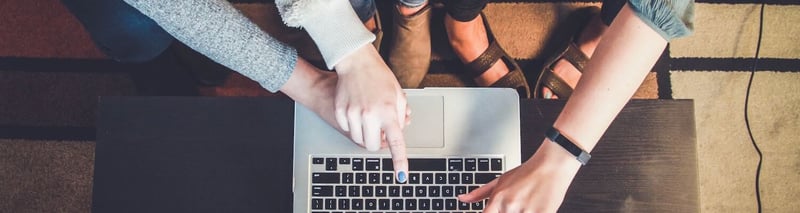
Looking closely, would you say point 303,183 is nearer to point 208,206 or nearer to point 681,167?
point 208,206

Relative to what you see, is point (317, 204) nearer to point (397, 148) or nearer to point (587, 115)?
point (397, 148)

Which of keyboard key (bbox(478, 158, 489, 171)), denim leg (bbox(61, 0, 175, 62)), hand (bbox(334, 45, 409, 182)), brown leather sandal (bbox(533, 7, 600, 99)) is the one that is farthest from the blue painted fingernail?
brown leather sandal (bbox(533, 7, 600, 99))

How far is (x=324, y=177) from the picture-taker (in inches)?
29.0

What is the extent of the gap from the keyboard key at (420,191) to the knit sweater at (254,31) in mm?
181

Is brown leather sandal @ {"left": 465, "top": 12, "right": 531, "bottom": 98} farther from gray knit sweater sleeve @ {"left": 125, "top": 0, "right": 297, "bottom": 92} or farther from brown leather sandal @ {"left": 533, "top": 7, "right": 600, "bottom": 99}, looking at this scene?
gray knit sweater sleeve @ {"left": 125, "top": 0, "right": 297, "bottom": 92}

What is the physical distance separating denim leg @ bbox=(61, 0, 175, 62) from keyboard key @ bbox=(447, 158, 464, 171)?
0.45 metres

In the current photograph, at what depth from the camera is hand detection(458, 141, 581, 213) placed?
0.68m

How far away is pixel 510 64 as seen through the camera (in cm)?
117

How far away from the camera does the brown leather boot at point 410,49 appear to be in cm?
110

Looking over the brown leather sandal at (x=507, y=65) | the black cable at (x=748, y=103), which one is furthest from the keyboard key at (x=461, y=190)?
the black cable at (x=748, y=103)

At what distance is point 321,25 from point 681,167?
1.50ft

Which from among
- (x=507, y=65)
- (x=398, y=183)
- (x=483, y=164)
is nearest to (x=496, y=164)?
(x=483, y=164)

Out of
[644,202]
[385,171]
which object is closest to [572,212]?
[644,202]

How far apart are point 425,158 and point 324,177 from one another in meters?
0.12
